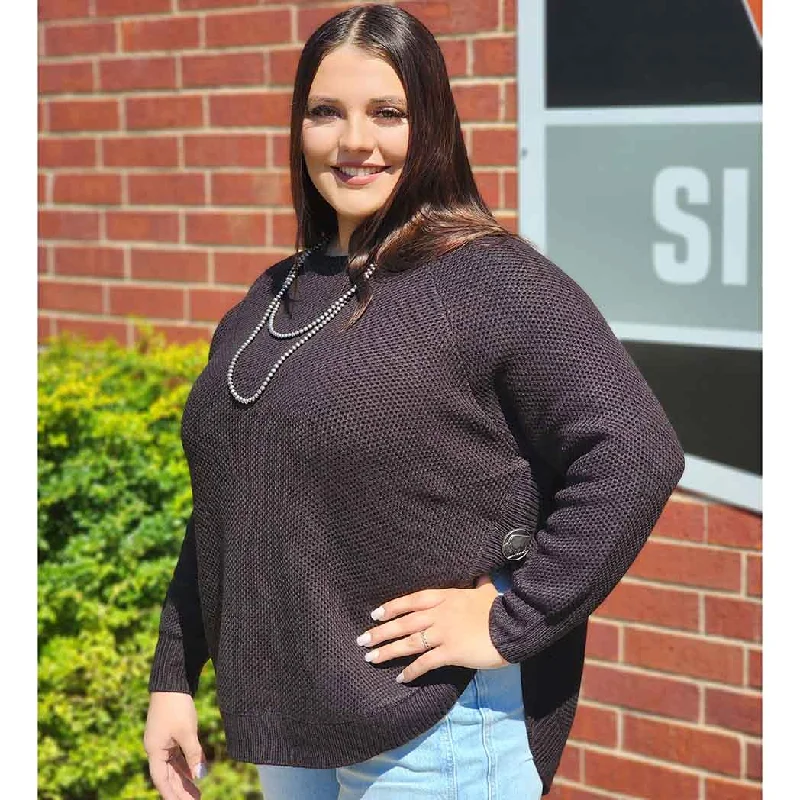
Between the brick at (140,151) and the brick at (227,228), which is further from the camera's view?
the brick at (140,151)

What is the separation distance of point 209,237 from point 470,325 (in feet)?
7.93

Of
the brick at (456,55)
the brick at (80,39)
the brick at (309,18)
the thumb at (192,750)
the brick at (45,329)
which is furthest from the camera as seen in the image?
the brick at (45,329)

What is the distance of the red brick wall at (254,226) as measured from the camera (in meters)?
3.26

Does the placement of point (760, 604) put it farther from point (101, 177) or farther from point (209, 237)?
point (101, 177)

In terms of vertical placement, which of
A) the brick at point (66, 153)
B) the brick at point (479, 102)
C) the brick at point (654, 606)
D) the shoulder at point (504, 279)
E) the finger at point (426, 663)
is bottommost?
the brick at point (654, 606)

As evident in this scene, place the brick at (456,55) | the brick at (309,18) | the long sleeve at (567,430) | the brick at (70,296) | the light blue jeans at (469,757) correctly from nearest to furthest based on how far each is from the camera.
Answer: the long sleeve at (567,430) → the light blue jeans at (469,757) → the brick at (456,55) → the brick at (309,18) → the brick at (70,296)

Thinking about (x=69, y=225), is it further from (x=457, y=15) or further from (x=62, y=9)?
(x=457, y=15)

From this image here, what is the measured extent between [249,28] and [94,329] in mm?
Result: 1195

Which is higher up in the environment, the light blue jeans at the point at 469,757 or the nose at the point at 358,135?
the nose at the point at 358,135

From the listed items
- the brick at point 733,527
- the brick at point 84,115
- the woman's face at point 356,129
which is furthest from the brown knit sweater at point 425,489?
the brick at point 84,115

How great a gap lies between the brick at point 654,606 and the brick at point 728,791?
16.2 inches

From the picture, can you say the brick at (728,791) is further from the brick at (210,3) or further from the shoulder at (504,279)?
the brick at (210,3)

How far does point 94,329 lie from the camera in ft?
14.4

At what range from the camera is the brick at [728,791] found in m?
3.22
